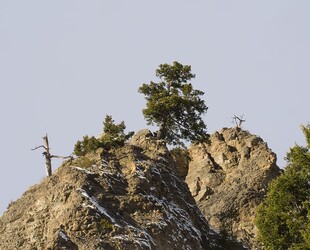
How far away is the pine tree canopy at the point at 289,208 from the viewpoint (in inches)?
2058

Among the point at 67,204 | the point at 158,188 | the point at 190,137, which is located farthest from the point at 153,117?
the point at 67,204

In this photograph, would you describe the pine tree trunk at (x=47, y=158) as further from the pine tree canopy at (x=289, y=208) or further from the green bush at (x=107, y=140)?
the pine tree canopy at (x=289, y=208)

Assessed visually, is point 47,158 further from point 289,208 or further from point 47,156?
point 289,208

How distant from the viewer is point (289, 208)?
5378cm

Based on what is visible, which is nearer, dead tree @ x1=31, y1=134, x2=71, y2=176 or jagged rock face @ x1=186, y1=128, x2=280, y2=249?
dead tree @ x1=31, y1=134, x2=71, y2=176

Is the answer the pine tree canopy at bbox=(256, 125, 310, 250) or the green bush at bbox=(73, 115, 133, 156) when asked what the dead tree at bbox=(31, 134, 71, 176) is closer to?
the green bush at bbox=(73, 115, 133, 156)

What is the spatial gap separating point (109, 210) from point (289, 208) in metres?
13.1

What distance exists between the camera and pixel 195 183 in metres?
79.1

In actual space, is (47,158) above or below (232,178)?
above

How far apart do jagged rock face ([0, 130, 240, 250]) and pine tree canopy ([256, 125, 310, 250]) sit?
5.17 meters

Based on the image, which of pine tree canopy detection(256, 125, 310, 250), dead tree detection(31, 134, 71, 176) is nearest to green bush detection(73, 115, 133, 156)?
dead tree detection(31, 134, 71, 176)

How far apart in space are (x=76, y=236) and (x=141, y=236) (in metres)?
4.22

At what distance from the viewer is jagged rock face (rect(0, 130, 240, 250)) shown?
4809cm

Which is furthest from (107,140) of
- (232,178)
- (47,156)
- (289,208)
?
(232,178)
